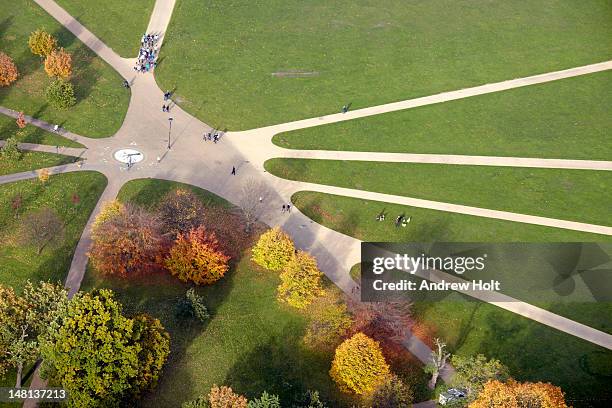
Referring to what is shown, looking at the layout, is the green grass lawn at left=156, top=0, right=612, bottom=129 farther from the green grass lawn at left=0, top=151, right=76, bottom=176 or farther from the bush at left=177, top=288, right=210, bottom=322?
the bush at left=177, top=288, right=210, bottom=322

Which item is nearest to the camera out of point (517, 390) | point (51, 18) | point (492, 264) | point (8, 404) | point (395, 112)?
point (517, 390)

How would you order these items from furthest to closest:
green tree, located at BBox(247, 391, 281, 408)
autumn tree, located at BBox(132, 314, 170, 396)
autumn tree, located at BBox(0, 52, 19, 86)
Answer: autumn tree, located at BBox(0, 52, 19, 86), autumn tree, located at BBox(132, 314, 170, 396), green tree, located at BBox(247, 391, 281, 408)

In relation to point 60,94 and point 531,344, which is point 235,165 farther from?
point 531,344

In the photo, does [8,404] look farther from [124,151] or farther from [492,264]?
[492,264]

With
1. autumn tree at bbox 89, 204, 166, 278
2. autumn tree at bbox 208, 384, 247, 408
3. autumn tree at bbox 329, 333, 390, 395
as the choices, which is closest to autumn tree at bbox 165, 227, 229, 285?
autumn tree at bbox 89, 204, 166, 278

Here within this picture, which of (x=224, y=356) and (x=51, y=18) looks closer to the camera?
(x=224, y=356)

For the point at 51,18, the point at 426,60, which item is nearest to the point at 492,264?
the point at 426,60

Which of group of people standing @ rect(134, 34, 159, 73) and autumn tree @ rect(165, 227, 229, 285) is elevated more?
group of people standing @ rect(134, 34, 159, 73)
